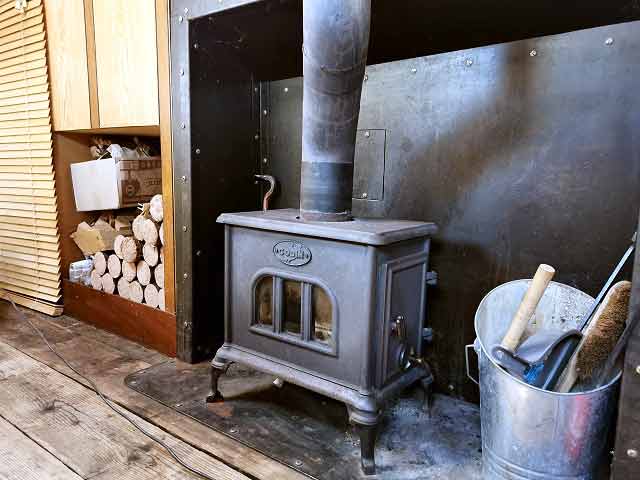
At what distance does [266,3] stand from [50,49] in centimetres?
138

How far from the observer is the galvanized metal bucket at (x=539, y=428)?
98cm

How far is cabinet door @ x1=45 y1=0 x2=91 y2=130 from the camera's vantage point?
2107mm

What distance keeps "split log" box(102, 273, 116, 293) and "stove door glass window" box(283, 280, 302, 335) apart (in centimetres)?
121

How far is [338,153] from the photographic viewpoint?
4.33 feet

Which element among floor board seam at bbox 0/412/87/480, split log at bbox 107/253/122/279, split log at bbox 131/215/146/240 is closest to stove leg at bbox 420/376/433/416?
floor board seam at bbox 0/412/87/480

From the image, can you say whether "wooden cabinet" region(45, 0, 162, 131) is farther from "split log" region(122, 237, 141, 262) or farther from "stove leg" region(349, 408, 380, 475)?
"stove leg" region(349, 408, 380, 475)

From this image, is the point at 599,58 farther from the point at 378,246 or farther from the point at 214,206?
the point at 214,206

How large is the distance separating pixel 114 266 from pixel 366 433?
5.12ft

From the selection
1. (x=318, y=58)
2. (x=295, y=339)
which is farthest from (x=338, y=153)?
(x=295, y=339)

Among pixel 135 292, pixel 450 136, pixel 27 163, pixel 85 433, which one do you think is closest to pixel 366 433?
pixel 85 433

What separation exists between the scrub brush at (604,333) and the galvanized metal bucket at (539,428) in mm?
73

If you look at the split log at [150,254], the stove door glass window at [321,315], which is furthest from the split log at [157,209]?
the stove door glass window at [321,315]

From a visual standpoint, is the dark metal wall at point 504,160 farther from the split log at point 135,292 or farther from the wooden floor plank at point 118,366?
the split log at point 135,292

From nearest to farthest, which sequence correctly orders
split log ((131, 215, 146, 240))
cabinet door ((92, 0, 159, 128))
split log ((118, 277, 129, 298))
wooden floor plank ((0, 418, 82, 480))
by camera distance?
1. wooden floor plank ((0, 418, 82, 480))
2. cabinet door ((92, 0, 159, 128))
3. split log ((131, 215, 146, 240))
4. split log ((118, 277, 129, 298))
